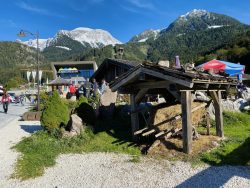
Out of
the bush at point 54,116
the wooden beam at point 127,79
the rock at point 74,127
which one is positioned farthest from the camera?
the bush at point 54,116

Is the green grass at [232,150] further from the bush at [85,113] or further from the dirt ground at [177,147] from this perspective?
the bush at [85,113]

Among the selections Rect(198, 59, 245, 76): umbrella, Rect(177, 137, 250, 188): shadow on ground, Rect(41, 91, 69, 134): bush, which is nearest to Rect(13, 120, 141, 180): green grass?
→ Rect(41, 91, 69, 134): bush

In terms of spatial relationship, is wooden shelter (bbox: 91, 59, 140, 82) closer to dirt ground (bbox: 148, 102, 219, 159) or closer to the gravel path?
dirt ground (bbox: 148, 102, 219, 159)

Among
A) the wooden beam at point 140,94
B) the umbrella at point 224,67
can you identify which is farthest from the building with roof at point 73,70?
the wooden beam at point 140,94

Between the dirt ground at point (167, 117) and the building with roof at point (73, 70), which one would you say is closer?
the dirt ground at point (167, 117)

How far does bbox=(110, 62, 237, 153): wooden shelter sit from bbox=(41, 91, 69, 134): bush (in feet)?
9.91

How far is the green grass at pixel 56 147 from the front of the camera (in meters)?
9.44

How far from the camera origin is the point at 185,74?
962 centimetres

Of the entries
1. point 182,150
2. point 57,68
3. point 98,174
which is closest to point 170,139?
point 182,150

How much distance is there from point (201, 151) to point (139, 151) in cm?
214

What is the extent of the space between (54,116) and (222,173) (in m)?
7.81

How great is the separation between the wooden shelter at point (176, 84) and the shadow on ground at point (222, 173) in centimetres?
141

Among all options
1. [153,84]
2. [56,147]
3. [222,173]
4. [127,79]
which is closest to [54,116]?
[56,147]

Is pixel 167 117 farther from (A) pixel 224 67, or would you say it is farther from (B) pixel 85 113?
(A) pixel 224 67
